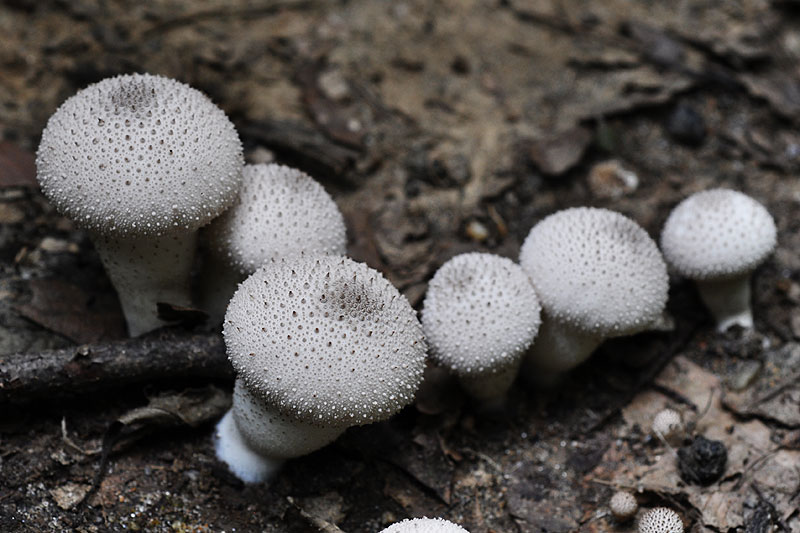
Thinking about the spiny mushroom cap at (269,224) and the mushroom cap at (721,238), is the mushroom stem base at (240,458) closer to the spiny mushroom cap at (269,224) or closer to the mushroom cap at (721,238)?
the spiny mushroom cap at (269,224)

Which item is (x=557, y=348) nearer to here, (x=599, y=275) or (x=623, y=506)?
(x=599, y=275)

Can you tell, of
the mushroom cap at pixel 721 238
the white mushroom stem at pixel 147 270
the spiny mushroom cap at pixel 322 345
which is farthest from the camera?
the mushroom cap at pixel 721 238

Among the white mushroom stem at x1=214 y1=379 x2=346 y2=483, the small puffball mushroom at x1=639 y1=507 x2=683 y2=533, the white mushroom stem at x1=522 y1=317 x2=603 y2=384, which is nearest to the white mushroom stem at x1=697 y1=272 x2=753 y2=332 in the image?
the white mushroom stem at x1=522 y1=317 x2=603 y2=384

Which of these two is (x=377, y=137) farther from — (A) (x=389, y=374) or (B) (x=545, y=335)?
(A) (x=389, y=374)

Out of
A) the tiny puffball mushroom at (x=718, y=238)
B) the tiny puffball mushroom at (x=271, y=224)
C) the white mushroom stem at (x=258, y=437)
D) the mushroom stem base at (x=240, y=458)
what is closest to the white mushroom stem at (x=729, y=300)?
the tiny puffball mushroom at (x=718, y=238)

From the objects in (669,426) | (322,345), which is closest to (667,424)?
(669,426)
